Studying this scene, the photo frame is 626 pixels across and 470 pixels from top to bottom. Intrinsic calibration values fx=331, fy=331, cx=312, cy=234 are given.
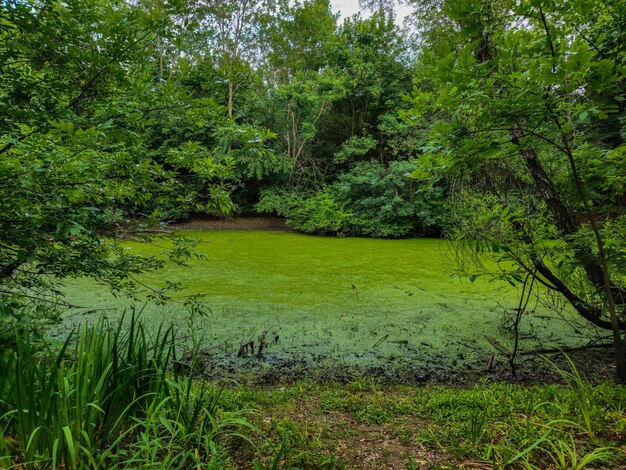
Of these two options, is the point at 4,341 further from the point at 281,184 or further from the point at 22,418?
the point at 281,184

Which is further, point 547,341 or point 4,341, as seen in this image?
point 547,341

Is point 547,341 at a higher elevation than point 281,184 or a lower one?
lower

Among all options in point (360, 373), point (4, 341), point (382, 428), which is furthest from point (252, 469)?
point (360, 373)

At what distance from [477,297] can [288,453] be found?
3.15 meters

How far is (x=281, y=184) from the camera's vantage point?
1171cm

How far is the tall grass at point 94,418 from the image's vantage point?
85cm

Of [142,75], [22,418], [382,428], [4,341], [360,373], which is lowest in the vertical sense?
[360,373]

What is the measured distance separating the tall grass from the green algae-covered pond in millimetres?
1053

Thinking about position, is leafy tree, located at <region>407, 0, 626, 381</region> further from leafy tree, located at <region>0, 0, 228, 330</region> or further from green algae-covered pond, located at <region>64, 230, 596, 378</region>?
leafy tree, located at <region>0, 0, 228, 330</region>

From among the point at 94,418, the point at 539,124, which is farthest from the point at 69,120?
the point at 539,124

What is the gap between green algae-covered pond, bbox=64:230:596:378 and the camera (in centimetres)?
234

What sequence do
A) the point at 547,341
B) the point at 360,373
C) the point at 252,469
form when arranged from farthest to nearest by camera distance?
the point at 547,341
the point at 360,373
the point at 252,469

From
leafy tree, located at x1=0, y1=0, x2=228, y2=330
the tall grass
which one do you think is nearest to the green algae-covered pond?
leafy tree, located at x1=0, y1=0, x2=228, y2=330

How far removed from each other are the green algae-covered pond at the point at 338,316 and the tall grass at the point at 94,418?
1053 mm
